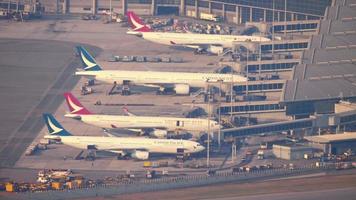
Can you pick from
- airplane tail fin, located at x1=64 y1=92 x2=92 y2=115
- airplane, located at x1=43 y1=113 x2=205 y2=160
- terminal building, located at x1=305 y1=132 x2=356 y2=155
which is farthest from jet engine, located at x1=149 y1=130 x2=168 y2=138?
terminal building, located at x1=305 y1=132 x2=356 y2=155

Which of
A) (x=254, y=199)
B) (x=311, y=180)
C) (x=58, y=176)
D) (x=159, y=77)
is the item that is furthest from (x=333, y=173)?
(x=159, y=77)

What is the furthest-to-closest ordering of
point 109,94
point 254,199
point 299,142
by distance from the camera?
point 109,94 < point 299,142 < point 254,199

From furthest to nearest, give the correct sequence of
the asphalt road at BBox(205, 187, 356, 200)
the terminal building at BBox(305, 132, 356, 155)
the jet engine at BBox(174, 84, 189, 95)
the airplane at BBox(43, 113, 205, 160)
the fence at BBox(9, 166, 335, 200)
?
the jet engine at BBox(174, 84, 189, 95), the terminal building at BBox(305, 132, 356, 155), the airplane at BBox(43, 113, 205, 160), the asphalt road at BBox(205, 187, 356, 200), the fence at BBox(9, 166, 335, 200)

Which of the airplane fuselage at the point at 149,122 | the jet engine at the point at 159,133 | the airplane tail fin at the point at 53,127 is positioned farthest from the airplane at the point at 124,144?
the airplane fuselage at the point at 149,122

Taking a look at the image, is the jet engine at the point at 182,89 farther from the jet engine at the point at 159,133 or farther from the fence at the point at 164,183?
the fence at the point at 164,183

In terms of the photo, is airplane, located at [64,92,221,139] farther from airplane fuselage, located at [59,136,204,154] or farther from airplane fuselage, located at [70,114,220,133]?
airplane fuselage, located at [59,136,204,154]

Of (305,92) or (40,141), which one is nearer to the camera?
(40,141)

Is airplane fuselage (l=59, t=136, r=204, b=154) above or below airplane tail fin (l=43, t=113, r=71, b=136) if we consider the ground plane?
below

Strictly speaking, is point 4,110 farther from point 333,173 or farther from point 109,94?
point 333,173
